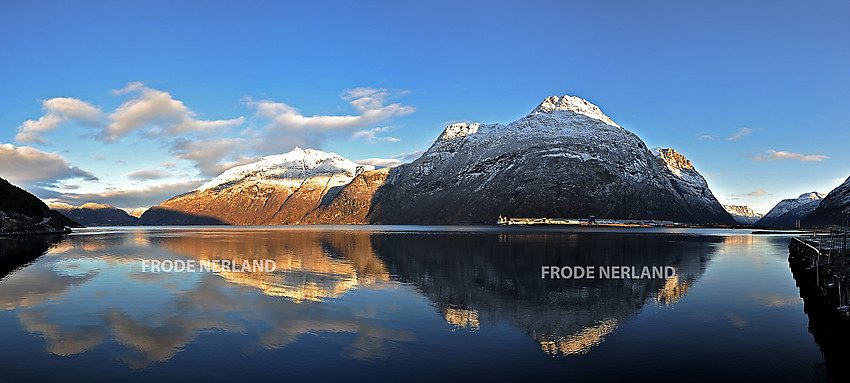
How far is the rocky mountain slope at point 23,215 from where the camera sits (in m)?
114

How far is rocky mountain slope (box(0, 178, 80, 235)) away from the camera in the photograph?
113750mm

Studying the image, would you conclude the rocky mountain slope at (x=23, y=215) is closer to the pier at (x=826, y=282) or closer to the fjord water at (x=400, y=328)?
the fjord water at (x=400, y=328)

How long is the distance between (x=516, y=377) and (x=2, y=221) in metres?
135

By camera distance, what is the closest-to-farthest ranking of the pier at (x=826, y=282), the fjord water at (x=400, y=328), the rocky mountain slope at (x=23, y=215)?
the fjord water at (x=400, y=328) → the pier at (x=826, y=282) → the rocky mountain slope at (x=23, y=215)

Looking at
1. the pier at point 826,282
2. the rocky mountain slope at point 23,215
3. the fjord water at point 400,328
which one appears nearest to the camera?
the fjord water at point 400,328

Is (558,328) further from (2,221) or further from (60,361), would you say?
(2,221)

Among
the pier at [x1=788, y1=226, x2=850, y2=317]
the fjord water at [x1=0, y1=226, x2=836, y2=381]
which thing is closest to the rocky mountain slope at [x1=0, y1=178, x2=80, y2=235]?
the fjord water at [x1=0, y1=226, x2=836, y2=381]

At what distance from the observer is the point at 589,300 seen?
27.4 m

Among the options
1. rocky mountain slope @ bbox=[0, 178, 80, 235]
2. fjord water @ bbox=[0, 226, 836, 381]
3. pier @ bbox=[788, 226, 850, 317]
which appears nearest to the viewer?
fjord water @ bbox=[0, 226, 836, 381]

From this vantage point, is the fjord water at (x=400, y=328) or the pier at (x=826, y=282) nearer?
the fjord water at (x=400, y=328)

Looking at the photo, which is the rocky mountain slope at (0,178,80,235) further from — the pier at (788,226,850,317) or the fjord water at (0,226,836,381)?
the pier at (788,226,850,317)

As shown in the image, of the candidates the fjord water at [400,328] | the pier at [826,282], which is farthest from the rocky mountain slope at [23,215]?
the pier at [826,282]

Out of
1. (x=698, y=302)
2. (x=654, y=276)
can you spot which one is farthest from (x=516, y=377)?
(x=654, y=276)

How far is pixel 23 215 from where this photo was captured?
124 metres
